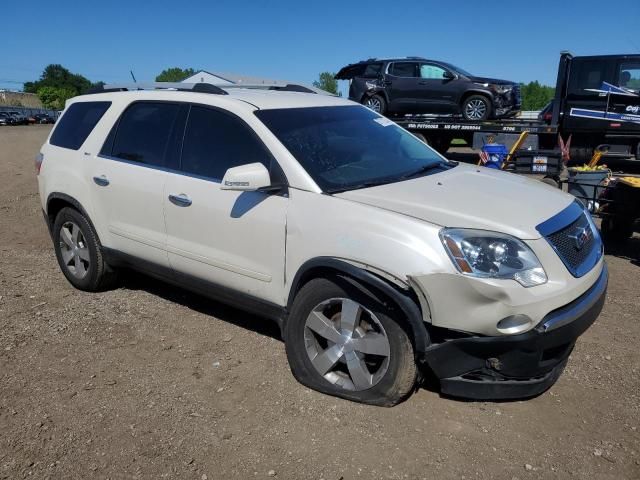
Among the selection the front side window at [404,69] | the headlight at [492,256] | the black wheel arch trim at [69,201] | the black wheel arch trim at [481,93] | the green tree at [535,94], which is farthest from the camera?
the green tree at [535,94]

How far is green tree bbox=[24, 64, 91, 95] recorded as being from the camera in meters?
128

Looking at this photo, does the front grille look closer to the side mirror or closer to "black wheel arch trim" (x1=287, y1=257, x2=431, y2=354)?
"black wheel arch trim" (x1=287, y1=257, x2=431, y2=354)

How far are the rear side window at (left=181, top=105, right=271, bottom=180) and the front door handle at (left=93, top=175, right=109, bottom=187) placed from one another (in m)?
0.85

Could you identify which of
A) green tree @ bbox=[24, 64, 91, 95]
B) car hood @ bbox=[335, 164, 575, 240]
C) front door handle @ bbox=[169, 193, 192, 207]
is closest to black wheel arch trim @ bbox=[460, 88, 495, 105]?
car hood @ bbox=[335, 164, 575, 240]

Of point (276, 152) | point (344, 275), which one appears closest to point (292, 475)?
point (344, 275)

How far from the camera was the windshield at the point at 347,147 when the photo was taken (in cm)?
350

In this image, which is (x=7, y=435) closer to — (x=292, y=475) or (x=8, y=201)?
(x=292, y=475)

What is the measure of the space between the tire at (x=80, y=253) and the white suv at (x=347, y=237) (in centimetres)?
14

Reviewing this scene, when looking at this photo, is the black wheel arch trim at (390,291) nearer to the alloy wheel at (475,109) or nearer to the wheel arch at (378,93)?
the alloy wheel at (475,109)

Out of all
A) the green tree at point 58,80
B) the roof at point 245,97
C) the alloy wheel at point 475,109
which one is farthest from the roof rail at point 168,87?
the green tree at point 58,80

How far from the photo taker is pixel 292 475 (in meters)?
2.73

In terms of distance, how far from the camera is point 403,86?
48.0 ft

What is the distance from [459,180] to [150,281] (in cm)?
316

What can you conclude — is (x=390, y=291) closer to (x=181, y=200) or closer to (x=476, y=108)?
(x=181, y=200)
